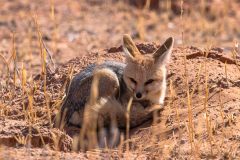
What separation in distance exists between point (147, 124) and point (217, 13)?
7789 mm

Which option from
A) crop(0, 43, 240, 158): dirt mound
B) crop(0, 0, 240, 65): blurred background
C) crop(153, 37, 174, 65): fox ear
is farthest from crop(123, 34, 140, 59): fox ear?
crop(0, 0, 240, 65): blurred background

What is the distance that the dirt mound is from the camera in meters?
6.52

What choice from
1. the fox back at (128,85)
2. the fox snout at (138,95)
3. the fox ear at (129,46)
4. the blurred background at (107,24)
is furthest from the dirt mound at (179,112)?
the blurred background at (107,24)

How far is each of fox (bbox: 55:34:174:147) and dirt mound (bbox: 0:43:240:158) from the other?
0.17 metres

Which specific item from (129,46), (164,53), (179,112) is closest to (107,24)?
(129,46)

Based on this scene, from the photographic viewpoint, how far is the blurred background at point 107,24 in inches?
505

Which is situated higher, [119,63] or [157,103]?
[119,63]

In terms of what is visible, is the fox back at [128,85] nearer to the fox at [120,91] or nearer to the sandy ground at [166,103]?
the fox at [120,91]

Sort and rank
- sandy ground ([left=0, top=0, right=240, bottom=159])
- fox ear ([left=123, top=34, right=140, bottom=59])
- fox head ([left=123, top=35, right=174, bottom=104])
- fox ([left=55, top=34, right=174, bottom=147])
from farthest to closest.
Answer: fox ear ([left=123, top=34, right=140, bottom=59]) < fox head ([left=123, top=35, right=174, bottom=104]) < fox ([left=55, top=34, right=174, bottom=147]) < sandy ground ([left=0, top=0, right=240, bottom=159])

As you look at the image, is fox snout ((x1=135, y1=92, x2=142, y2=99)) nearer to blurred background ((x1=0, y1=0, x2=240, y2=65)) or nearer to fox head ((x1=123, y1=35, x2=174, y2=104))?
fox head ((x1=123, y1=35, x2=174, y2=104))

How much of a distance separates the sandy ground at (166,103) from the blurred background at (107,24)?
4 cm

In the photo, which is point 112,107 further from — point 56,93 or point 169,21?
point 169,21

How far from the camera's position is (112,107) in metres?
7.80

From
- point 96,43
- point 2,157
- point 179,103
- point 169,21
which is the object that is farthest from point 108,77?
point 169,21
